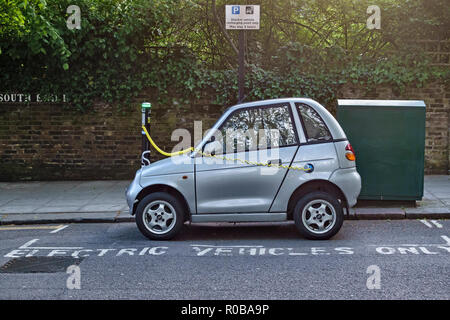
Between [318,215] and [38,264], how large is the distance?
11.2 ft

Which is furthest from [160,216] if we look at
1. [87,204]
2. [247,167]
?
[87,204]

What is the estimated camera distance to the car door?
717cm

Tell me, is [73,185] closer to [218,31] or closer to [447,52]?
[218,31]

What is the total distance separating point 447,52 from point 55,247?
9460 mm

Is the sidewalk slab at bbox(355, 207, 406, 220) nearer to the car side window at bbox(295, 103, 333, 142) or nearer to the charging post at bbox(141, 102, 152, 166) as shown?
the car side window at bbox(295, 103, 333, 142)

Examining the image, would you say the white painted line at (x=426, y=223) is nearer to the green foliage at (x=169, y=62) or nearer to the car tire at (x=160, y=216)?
the car tire at (x=160, y=216)

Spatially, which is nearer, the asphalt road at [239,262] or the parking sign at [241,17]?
the asphalt road at [239,262]

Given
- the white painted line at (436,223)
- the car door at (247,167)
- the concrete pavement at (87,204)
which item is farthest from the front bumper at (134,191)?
the white painted line at (436,223)

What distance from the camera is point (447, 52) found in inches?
488

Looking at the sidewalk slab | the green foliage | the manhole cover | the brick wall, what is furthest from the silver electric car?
the brick wall

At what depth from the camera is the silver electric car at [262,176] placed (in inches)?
282

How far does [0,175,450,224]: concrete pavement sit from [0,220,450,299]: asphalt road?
361 millimetres

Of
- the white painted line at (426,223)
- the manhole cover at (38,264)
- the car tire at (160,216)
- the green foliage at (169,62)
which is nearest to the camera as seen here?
the manhole cover at (38,264)

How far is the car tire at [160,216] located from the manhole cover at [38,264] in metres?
1.07
